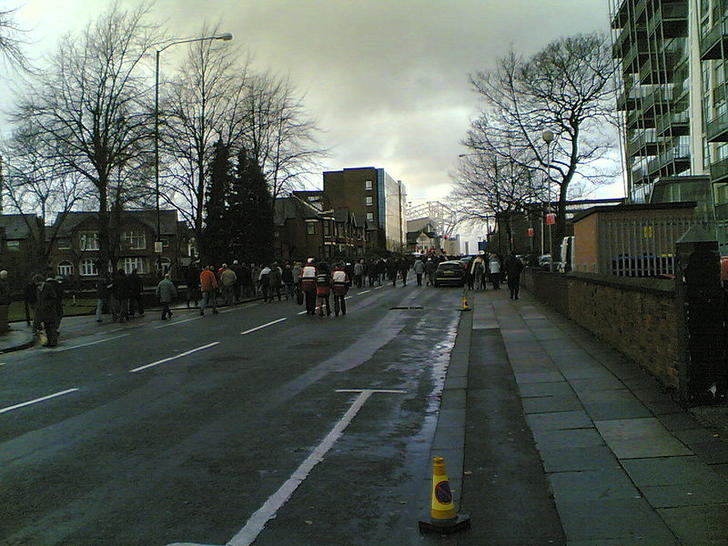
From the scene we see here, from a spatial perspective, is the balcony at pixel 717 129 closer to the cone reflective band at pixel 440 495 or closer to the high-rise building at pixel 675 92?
the high-rise building at pixel 675 92

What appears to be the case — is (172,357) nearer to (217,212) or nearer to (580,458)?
(580,458)

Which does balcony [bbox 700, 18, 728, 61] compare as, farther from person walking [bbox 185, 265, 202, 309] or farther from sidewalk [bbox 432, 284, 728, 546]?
sidewalk [bbox 432, 284, 728, 546]

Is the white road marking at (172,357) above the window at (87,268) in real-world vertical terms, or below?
below

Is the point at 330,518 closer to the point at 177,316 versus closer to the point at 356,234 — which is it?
the point at 177,316

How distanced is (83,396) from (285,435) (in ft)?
13.1

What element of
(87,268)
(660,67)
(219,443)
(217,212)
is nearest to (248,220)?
(217,212)

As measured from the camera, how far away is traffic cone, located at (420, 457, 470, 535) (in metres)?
4.61

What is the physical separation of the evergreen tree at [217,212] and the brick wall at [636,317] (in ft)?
91.3

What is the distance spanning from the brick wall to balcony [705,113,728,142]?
90.2 ft

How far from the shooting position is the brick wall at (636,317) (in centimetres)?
830

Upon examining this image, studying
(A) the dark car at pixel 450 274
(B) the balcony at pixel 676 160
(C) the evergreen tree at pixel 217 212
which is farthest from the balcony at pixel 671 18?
(C) the evergreen tree at pixel 217 212

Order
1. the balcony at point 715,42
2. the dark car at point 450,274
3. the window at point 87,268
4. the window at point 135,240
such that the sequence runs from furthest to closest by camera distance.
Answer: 1. the window at point 87,268
2. the window at point 135,240
3. the dark car at point 450,274
4. the balcony at point 715,42

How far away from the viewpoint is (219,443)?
714 cm

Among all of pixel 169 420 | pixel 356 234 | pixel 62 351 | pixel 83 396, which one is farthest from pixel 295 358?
pixel 356 234
